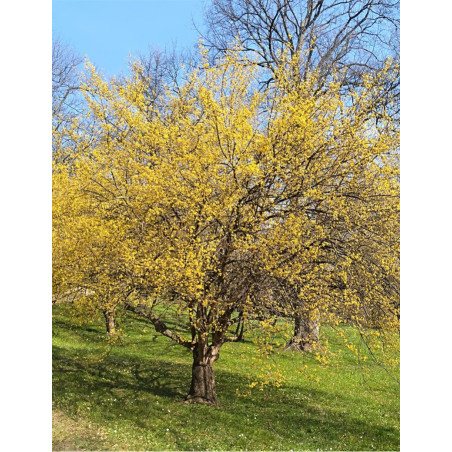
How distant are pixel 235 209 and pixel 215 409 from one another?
7.96 feet

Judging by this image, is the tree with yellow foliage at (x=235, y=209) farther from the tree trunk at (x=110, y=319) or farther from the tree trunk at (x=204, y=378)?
the tree trunk at (x=204, y=378)

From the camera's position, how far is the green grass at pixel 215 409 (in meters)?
4.42

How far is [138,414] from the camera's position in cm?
494

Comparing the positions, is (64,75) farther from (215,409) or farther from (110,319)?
(215,409)

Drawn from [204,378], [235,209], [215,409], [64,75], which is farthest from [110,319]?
[64,75]

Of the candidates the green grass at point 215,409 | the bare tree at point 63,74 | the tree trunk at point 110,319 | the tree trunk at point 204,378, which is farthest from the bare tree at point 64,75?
the tree trunk at point 204,378

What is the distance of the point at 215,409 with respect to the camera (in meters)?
5.08

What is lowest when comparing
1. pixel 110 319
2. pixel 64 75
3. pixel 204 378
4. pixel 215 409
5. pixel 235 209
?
pixel 215 409

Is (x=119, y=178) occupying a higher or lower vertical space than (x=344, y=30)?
lower

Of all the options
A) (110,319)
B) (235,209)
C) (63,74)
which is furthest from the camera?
(63,74)

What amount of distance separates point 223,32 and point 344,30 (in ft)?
7.61
